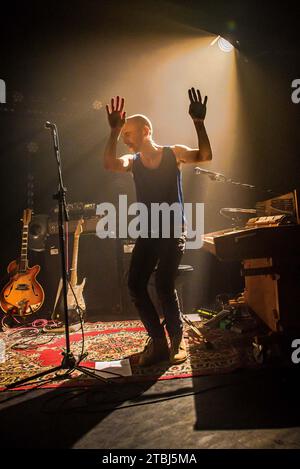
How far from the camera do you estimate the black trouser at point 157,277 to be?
245 cm

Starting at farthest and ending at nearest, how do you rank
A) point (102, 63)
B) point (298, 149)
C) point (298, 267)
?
point (102, 63), point (298, 149), point (298, 267)

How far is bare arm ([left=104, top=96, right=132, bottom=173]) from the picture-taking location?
87.4 inches

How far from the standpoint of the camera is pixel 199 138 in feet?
7.27

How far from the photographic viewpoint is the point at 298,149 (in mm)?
4262

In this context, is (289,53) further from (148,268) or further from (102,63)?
(148,268)

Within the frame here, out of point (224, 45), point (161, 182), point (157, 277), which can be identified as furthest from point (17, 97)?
point (157, 277)

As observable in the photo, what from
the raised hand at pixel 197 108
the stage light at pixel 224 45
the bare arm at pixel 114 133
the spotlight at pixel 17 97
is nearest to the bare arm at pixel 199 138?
the raised hand at pixel 197 108

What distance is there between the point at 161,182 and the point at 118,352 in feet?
5.15

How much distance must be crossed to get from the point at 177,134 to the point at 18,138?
297 centimetres

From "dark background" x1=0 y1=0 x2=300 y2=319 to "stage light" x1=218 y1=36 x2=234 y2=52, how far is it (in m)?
0.27

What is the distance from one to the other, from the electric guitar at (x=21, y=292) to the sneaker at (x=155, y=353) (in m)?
2.52

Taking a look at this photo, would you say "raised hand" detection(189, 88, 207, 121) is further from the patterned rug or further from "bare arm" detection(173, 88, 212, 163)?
the patterned rug
